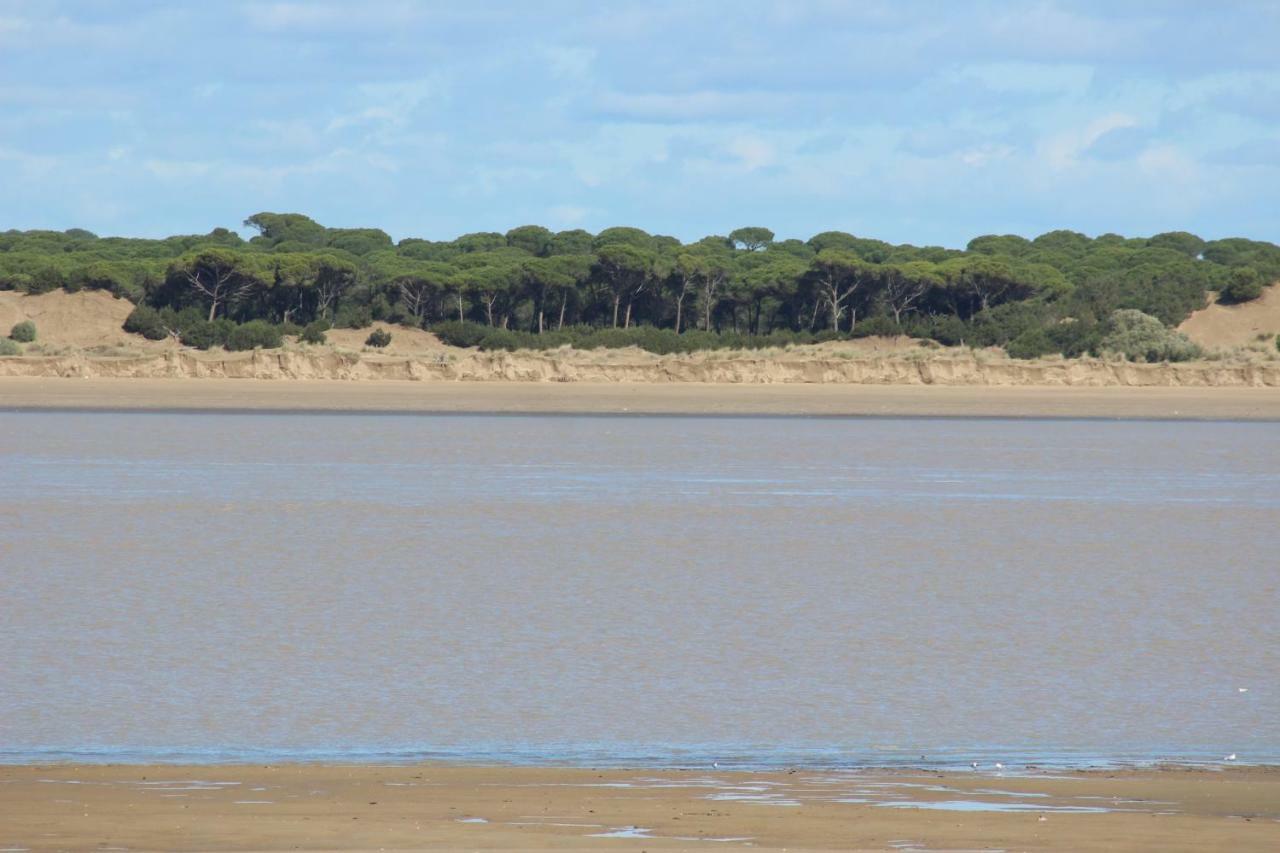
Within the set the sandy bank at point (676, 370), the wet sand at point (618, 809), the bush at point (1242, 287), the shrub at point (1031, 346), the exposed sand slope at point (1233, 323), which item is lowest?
the wet sand at point (618, 809)

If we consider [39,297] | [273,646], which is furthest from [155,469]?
[39,297]

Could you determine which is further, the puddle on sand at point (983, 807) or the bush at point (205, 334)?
the bush at point (205, 334)

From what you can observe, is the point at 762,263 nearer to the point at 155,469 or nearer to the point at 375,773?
Answer: the point at 155,469

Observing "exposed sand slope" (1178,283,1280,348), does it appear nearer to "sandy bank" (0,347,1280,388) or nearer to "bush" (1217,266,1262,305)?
"bush" (1217,266,1262,305)

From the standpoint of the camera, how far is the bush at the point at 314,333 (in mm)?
53781

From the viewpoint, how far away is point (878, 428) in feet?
125

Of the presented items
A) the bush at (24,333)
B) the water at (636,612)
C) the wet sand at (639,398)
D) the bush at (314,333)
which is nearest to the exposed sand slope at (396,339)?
the bush at (314,333)

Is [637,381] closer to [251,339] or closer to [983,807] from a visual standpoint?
[251,339]

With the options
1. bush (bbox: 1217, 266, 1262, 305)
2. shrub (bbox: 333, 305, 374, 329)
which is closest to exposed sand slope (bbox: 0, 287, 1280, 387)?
shrub (bbox: 333, 305, 374, 329)

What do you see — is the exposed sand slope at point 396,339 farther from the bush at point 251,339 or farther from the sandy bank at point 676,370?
the sandy bank at point 676,370

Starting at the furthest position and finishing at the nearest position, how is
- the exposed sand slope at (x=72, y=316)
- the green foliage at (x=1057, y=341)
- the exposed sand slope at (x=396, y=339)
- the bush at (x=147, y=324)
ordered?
the exposed sand slope at (x=72, y=316), the exposed sand slope at (x=396, y=339), the bush at (x=147, y=324), the green foliage at (x=1057, y=341)

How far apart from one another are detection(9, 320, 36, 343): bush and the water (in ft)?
98.0

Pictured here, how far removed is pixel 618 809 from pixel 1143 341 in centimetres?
4786

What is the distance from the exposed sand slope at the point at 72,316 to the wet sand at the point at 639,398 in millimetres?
9390
